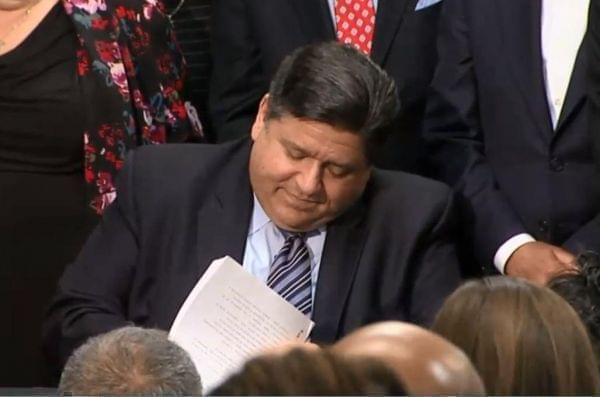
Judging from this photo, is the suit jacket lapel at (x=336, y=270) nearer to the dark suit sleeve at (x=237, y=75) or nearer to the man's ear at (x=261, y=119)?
the man's ear at (x=261, y=119)

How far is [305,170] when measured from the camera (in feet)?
10.4

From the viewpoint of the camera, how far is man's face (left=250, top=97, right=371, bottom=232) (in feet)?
10.2

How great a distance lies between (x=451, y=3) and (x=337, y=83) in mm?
761

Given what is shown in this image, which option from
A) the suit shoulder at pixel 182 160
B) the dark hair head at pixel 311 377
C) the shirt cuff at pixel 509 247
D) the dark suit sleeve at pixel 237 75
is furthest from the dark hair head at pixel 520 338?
the dark suit sleeve at pixel 237 75

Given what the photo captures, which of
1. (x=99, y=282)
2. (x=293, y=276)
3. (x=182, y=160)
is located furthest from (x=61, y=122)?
(x=293, y=276)

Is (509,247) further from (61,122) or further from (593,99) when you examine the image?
(61,122)

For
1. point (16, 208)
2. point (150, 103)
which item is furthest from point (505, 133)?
point (16, 208)

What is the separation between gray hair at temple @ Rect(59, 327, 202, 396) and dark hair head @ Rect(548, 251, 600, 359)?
75 cm

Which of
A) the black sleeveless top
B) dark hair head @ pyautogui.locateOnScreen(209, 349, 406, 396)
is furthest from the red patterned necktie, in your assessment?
dark hair head @ pyautogui.locateOnScreen(209, 349, 406, 396)

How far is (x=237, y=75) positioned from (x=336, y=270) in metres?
0.84

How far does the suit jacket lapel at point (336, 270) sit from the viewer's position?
3.15 m

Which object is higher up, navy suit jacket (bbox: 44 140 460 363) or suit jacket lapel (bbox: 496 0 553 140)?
suit jacket lapel (bbox: 496 0 553 140)

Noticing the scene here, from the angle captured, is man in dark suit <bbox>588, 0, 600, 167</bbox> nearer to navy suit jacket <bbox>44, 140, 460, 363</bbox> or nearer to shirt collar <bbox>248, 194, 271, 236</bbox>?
navy suit jacket <bbox>44, 140, 460, 363</bbox>

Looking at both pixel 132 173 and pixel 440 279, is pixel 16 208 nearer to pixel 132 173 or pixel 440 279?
pixel 132 173
